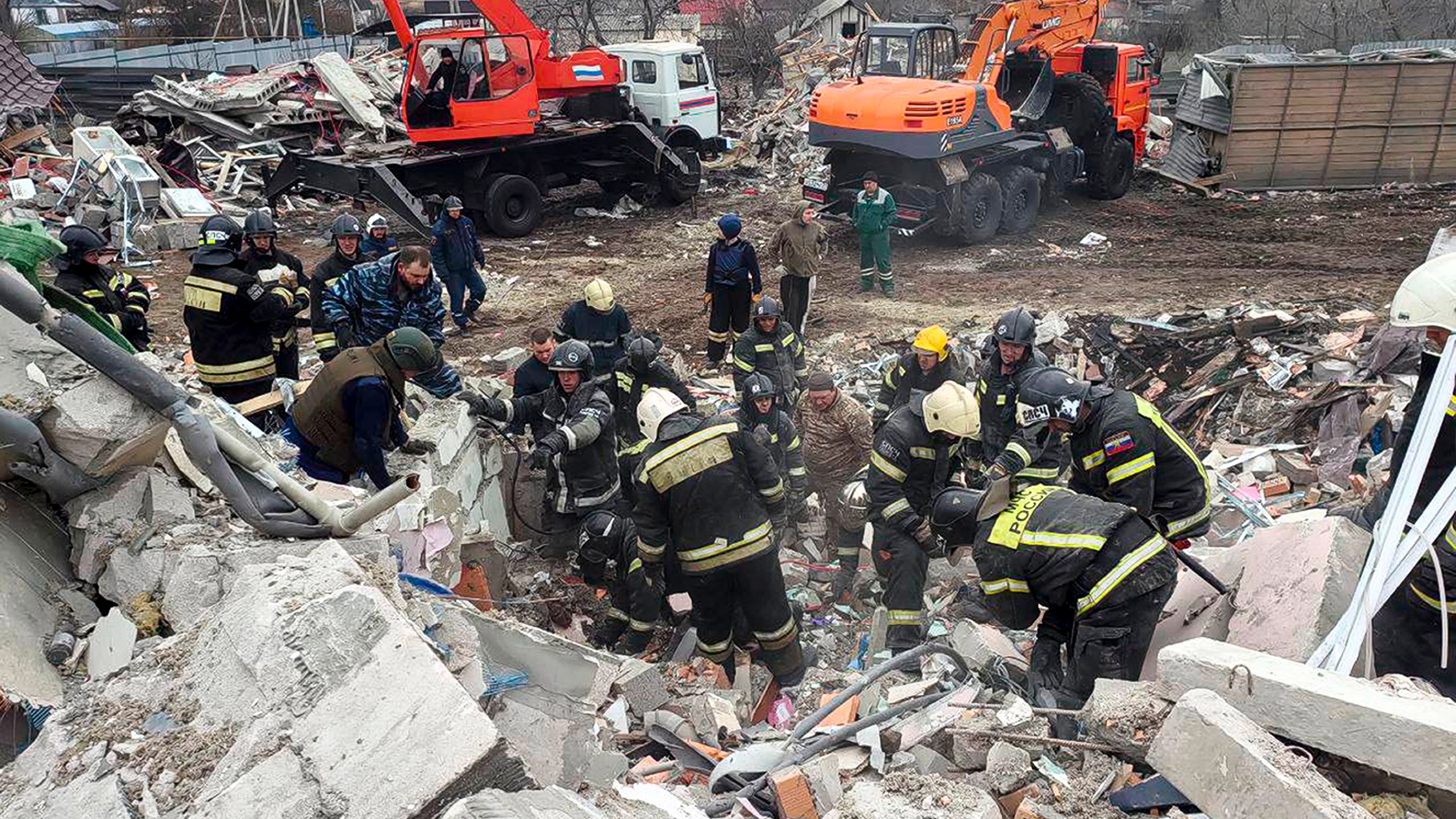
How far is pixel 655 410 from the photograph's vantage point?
15.3ft

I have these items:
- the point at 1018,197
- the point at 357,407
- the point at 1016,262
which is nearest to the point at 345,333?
the point at 357,407

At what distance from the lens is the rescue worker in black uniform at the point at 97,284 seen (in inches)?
238

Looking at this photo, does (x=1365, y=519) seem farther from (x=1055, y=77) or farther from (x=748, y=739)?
(x=1055, y=77)

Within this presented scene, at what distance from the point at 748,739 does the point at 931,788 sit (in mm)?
1124

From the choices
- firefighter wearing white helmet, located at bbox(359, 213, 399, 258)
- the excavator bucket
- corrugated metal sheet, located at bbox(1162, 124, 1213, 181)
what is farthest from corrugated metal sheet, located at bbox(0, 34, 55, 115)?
corrugated metal sheet, located at bbox(1162, 124, 1213, 181)

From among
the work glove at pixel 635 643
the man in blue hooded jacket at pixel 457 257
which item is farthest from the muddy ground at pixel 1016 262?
the work glove at pixel 635 643

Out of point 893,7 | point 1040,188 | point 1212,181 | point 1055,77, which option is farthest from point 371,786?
point 893,7

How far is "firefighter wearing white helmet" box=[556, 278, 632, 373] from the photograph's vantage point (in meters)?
7.03

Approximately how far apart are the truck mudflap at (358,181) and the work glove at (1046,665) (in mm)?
10075

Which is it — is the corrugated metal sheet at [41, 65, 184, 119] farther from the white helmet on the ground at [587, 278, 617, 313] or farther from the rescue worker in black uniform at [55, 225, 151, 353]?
the white helmet on the ground at [587, 278, 617, 313]

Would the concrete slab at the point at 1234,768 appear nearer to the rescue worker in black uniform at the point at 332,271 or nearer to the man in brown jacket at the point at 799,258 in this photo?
the rescue worker in black uniform at the point at 332,271

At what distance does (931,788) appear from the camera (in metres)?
3.04

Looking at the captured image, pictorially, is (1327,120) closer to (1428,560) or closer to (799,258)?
(799,258)

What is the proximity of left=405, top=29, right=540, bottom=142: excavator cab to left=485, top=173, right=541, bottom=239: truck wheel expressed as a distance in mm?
656
